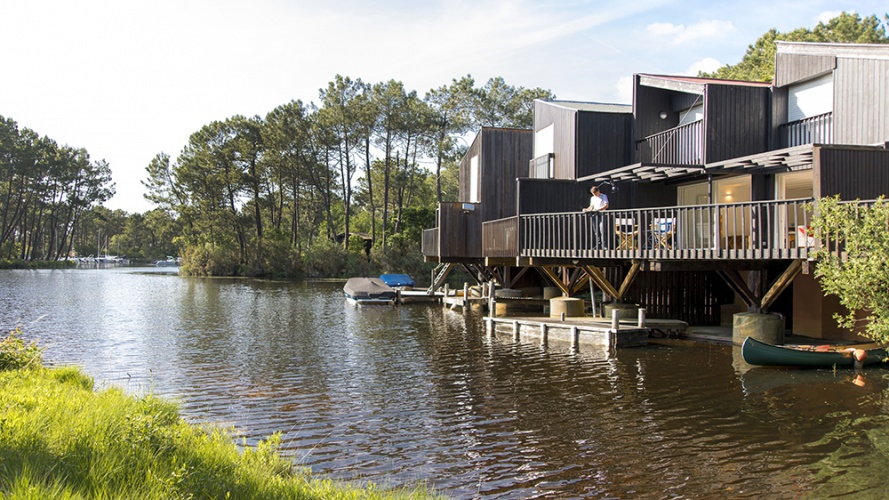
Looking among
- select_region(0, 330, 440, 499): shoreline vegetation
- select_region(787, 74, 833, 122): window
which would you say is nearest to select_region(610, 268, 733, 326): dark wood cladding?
select_region(787, 74, 833, 122): window

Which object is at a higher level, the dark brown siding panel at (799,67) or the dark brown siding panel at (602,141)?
the dark brown siding panel at (799,67)

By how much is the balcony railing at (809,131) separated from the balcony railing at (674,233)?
384 centimetres

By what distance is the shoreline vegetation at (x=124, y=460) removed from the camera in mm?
5406

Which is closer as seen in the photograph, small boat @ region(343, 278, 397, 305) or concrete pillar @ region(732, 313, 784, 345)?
concrete pillar @ region(732, 313, 784, 345)

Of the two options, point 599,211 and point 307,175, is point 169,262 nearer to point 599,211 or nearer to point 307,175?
point 307,175

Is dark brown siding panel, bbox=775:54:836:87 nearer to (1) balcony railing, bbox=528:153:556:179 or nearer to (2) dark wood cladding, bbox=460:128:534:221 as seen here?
(1) balcony railing, bbox=528:153:556:179

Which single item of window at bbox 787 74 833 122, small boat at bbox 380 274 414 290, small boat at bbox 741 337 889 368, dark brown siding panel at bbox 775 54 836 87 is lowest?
small boat at bbox 741 337 889 368

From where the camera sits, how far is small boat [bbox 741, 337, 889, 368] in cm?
1525

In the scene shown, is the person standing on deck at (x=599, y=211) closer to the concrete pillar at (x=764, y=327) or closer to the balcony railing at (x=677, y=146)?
the balcony railing at (x=677, y=146)

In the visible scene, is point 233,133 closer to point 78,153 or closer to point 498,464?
point 78,153

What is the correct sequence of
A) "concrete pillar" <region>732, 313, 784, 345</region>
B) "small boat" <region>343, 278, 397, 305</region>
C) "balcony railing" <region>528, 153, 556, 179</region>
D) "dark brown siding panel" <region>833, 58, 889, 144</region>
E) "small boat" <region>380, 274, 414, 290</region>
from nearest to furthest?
"dark brown siding panel" <region>833, 58, 889, 144</region> → "concrete pillar" <region>732, 313, 784, 345</region> → "balcony railing" <region>528, 153, 556, 179</region> → "small boat" <region>343, 278, 397, 305</region> → "small boat" <region>380, 274, 414, 290</region>

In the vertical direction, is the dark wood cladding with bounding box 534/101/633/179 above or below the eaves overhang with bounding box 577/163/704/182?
above

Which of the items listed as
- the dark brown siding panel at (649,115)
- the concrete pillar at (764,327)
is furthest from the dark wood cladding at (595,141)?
the concrete pillar at (764,327)

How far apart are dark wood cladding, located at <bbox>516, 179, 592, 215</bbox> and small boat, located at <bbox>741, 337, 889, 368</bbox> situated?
10687 mm
